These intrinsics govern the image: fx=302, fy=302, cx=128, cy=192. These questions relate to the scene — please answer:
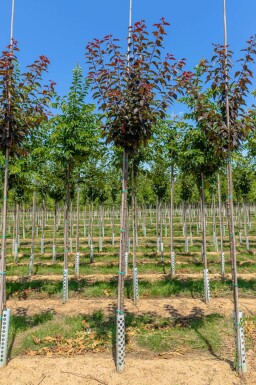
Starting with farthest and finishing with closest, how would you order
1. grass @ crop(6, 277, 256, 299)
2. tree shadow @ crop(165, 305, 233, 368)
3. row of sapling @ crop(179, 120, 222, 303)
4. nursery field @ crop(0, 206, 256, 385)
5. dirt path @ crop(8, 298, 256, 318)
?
grass @ crop(6, 277, 256, 299), row of sapling @ crop(179, 120, 222, 303), dirt path @ crop(8, 298, 256, 318), tree shadow @ crop(165, 305, 233, 368), nursery field @ crop(0, 206, 256, 385)

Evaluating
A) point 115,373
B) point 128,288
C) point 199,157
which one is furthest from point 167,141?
point 115,373

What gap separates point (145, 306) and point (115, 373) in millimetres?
3775

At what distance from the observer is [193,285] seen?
1095cm

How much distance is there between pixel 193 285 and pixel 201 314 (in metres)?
2.65

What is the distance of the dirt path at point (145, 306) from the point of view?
853 centimetres

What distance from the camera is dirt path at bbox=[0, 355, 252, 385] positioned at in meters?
5.08

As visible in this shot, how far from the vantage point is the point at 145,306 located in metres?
9.02

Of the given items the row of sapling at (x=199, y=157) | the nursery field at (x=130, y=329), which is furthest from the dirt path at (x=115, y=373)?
the row of sapling at (x=199, y=157)

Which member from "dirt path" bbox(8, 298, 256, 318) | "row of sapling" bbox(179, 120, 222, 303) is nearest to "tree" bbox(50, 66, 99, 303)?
"dirt path" bbox(8, 298, 256, 318)

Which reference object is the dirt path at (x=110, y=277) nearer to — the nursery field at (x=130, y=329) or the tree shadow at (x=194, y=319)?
the nursery field at (x=130, y=329)

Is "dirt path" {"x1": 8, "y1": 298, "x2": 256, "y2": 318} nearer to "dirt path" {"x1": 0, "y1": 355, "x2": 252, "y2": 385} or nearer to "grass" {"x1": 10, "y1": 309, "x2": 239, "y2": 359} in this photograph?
"grass" {"x1": 10, "y1": 309, "x2": 239, "y2": 359}

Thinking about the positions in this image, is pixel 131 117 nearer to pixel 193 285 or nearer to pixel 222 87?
pixel 222 87

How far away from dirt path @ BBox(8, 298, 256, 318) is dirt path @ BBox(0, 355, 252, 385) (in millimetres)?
2662

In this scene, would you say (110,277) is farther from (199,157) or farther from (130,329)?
(199,157)
